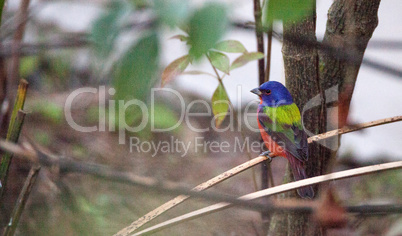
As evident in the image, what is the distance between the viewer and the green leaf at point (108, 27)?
16.1 inches

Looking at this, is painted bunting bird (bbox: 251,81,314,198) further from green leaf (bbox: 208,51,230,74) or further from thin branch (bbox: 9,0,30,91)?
thin branch (bbox: 9,0,30,91)

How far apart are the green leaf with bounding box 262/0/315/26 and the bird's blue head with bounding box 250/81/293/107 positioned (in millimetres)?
1141

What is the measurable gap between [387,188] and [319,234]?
4.39ft

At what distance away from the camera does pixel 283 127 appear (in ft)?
6.35

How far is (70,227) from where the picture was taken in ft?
7.45

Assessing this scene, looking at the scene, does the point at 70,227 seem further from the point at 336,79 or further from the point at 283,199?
the point at 336,79

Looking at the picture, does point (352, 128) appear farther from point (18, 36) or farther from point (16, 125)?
point (18, 36)

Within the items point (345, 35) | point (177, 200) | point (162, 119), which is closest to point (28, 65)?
point (162, 119)

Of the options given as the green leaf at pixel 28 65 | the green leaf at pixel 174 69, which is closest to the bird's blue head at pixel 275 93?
the green leaf at pixel 174 69

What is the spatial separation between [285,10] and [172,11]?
0.10 meters

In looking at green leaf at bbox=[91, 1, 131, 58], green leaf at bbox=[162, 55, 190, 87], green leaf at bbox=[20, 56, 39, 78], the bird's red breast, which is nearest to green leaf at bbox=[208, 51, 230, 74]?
green leaf at bbox=[162, 55, 190, 87]

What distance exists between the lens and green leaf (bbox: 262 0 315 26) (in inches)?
14.8

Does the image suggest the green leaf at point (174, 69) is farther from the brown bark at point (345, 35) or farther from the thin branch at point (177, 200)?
the brown bark at point (345, 35)

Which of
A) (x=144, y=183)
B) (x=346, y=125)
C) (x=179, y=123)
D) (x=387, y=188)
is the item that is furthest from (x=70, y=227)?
(x=144, y=183)
